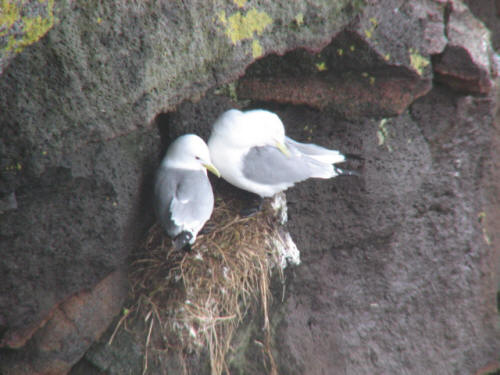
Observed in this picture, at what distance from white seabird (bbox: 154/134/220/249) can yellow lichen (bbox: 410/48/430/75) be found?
0.85 meters

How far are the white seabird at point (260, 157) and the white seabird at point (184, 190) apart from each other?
8 cm

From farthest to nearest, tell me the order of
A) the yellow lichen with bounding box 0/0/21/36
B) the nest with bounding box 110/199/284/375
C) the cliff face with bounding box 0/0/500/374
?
the nest with bounding box 110/199/284/375 → the cliff face with bounding box 0/0/500/374 → the yellow lichen with bounding box 0/0/21/36

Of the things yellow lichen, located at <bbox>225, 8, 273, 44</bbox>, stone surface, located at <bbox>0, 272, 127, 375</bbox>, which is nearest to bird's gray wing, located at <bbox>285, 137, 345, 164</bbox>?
yellow lichen, located at <bbox>225, 8, 273, 44</bbox>

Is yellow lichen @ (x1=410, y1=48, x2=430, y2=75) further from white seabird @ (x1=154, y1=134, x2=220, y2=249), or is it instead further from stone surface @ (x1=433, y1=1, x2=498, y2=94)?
white seabird @ (x1=154, y1=134, x2=220, y2=249)

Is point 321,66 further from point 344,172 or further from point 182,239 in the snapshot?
point 182,239

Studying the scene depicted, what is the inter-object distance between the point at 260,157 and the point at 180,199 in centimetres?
37

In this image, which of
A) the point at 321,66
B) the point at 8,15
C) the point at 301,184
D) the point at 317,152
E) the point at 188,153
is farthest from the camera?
the point at 301,184

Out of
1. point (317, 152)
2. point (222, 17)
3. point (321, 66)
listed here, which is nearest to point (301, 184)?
point (317, 152)

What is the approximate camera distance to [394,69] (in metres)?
1.86

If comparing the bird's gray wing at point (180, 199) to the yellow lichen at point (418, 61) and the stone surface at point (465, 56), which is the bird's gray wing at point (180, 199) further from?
the stone surface at point (465, 56)

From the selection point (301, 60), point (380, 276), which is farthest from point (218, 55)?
point (380, 276)

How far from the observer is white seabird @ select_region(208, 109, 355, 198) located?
70.8 inches

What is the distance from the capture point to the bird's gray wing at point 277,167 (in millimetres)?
1855

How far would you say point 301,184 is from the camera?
2.13 meters
